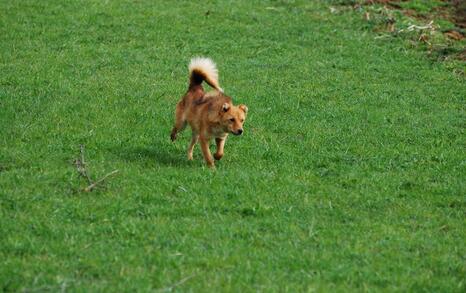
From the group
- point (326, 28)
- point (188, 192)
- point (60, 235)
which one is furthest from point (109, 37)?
point (60, 235)

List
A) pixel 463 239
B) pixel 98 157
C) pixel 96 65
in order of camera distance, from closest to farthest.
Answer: pixel 463 239
pixel 98 157
pixel 96 65

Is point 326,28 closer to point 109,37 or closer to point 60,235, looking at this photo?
point 109,37

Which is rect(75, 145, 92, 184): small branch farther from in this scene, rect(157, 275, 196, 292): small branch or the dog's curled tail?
rect(157, 275, 196, 292): small branch

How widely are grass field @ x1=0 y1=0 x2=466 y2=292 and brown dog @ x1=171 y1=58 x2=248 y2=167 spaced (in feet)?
0.99

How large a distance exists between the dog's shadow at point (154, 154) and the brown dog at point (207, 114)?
17 cm

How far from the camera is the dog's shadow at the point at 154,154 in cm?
1043

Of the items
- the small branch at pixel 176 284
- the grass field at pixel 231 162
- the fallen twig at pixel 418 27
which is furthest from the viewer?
the fallen twig at pixel 418 27

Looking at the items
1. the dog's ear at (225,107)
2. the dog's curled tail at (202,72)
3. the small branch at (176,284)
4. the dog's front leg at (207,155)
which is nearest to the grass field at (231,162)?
the small branch at (176,284)

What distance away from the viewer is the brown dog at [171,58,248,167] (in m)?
10.4

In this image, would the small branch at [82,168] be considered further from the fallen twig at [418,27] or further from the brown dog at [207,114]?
the fallen twig at [418,27]

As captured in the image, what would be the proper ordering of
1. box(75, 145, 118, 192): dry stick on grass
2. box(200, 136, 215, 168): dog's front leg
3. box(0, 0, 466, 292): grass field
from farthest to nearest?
box(200, 136, 215, 168): dog's front leg
box(75, 145, 118, 192): dry stick on grass
box(0, 0, 466, 292): grass field

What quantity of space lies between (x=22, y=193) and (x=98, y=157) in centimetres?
175

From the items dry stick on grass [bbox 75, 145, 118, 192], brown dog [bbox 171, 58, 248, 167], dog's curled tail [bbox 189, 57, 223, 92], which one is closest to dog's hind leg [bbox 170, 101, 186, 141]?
brown dog [bbox 171, 58, 248, 167]

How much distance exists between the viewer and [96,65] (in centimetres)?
1545
